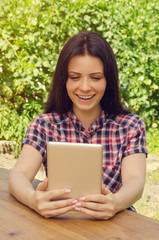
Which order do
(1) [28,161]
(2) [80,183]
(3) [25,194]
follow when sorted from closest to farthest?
(2) [80,183]
(3) [25,194]
(1) [28,161]

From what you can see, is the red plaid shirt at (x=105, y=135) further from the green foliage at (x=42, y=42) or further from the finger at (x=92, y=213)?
the green foliage at (x=42, y=42)

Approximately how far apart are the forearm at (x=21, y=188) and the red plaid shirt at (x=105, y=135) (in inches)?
8.6

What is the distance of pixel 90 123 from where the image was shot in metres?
1.86

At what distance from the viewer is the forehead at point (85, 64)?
5.31 ft

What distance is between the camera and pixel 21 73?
4.05 meters

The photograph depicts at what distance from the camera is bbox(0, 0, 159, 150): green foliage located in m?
4.02

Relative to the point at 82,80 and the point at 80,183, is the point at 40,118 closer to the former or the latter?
the point at 82,80

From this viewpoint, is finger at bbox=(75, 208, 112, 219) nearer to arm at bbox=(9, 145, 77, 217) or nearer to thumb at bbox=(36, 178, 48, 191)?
arm at bbox=(9, 145, 77, 217)

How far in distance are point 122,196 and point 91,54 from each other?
696mm

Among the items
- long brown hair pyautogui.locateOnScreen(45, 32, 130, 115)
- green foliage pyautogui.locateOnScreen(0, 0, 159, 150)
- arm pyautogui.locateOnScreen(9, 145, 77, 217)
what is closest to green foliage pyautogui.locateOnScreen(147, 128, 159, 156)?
green foliage pyautogui.locateOnScreen(0, 0, 159, 150)

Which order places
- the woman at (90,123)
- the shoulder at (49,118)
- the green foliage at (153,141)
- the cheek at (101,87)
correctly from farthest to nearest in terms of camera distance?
the green foliage at (153,141)
the shoulder at (49,118)
the cheek at (101,87)
the woman at (90,123)

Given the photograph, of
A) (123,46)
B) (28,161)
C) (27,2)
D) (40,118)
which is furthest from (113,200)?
(123,46)

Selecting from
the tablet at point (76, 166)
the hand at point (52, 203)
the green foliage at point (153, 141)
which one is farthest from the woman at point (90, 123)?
the green foliage at point (153, 141)

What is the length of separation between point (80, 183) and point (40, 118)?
2.32 ft
